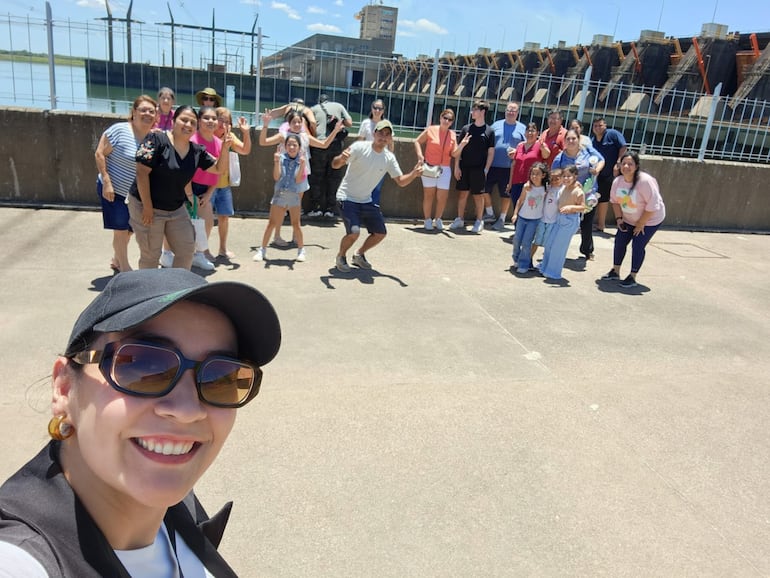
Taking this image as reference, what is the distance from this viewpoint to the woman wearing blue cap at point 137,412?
1.07 m

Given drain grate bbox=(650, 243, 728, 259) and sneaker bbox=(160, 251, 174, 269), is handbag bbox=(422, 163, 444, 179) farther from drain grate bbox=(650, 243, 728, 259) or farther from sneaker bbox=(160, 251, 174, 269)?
sneaker bbox=(160, 251, 174, 269)

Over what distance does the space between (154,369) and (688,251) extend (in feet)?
31.7

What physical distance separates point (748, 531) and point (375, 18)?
15157 cm

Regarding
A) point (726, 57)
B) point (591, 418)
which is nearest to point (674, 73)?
point (726, 57)

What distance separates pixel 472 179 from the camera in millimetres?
9281

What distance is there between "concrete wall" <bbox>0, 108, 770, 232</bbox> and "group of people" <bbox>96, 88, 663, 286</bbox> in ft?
2.22

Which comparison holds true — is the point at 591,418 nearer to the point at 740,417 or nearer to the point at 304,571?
the point at 740,417

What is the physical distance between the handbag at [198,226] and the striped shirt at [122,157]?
765mm

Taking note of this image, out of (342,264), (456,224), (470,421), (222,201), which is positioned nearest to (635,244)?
(456,224)

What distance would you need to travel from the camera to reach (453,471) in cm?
328

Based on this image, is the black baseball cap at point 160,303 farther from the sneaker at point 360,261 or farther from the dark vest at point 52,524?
the sneaker at point 360,261

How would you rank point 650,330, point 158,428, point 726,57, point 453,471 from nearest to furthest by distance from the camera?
point 158,428 → point 453,471 → point 650,330 → point 726,57

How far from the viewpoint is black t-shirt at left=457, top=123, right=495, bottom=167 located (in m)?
9.05

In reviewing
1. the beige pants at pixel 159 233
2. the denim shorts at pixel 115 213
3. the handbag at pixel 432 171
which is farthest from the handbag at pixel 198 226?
the handbag at pixel 432 171
